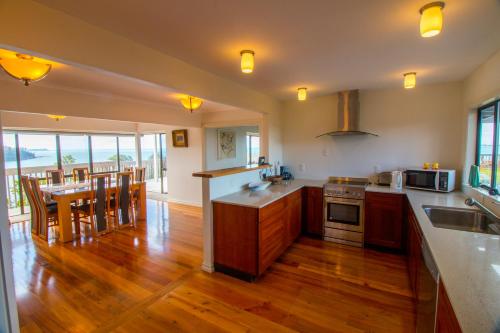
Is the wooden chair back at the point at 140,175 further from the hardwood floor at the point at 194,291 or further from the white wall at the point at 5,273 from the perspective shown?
the white wall at the point at 5,273

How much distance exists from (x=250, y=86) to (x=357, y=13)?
2.04 meters

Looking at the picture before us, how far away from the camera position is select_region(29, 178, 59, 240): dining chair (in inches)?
149

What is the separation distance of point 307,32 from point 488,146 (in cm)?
268

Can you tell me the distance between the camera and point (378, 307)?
2219 millimetres

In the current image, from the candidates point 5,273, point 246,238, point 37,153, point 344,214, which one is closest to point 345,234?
point 344,214

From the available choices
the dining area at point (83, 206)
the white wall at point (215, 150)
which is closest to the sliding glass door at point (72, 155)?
the dining area at point (83, 206)

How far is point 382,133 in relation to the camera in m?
3.84

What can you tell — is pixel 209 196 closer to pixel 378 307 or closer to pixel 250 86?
pixel 250 86

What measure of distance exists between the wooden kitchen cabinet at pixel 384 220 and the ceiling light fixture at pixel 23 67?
4.02 m

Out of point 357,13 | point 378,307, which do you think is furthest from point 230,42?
point 378,307

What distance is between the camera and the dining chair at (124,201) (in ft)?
14.4

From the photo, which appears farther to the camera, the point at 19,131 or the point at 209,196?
the point at 19,131

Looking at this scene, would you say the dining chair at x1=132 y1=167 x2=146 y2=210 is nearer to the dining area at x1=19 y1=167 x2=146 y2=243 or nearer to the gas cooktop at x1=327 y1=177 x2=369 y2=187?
the dining area at x1=19 y1=167 x2=146 y2=243

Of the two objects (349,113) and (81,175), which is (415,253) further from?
(81,175)
